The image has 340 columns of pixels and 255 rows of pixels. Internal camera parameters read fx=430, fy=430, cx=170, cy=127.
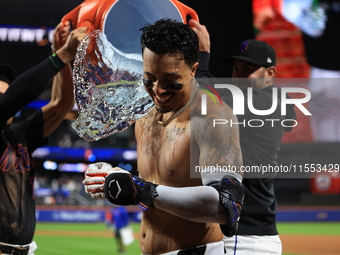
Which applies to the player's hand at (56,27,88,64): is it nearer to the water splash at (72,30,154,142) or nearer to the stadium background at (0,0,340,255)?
the water splash at (72,30,154,142)

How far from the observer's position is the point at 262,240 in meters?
3.19

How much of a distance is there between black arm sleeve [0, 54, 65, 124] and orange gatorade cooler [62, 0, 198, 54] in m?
0.43

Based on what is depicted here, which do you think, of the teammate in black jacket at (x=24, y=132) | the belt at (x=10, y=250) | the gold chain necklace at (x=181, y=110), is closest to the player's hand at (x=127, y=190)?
the gold chain necklace at (x=181, y=110)

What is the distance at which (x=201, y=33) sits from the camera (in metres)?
2.94

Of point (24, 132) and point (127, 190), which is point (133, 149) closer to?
point (24, 132)

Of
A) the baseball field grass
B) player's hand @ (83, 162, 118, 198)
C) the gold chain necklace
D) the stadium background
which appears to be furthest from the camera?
the baseball field grass

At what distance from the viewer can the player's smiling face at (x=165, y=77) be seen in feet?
6.47

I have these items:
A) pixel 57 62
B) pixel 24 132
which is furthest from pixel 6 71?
pixel 57 62

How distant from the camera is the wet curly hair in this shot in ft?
6.44

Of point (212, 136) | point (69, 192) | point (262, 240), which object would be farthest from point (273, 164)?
point (69, 192)

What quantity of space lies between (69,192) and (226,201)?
72.6 ft

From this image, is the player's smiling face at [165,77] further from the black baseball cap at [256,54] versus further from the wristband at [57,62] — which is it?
the black baseball cap at [256,54]

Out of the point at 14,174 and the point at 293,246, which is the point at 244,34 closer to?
the point at 14,174

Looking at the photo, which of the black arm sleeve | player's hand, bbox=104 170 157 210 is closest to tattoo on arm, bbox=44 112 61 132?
the black arm sleeve
